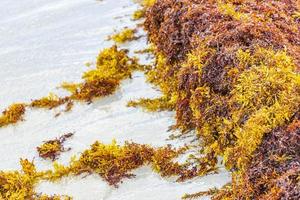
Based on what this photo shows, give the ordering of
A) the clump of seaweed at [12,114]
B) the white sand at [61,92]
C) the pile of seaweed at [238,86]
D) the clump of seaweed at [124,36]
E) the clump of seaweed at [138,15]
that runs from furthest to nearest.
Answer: the clump of seaweed at [138,15] < the clump of seaweed at [124,36] < the clump of seaweed at [12,114] < the white sand at [61,92] < the pile of seaweed at [238,86]

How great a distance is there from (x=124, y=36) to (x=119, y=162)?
10.1 ft

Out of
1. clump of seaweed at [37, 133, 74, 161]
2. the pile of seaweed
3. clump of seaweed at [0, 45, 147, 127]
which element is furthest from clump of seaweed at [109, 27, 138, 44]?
clump of seaweed at [37, 133, 74, 161]

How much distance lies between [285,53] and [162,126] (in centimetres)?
162

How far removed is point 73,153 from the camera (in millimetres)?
5125

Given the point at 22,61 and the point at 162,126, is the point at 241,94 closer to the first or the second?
the point at 162,126

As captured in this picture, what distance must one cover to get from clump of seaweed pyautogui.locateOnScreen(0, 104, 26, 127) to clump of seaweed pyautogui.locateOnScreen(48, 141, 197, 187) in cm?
123

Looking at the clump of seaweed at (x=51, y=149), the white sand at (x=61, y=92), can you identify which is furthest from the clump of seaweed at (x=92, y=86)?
the clump of seaweed at (x=51, y=149)

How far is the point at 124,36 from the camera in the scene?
743 centimetres

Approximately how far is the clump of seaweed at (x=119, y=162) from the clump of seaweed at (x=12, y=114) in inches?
48.3

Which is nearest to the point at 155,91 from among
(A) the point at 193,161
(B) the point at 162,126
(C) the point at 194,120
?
(B) the point at 162,126

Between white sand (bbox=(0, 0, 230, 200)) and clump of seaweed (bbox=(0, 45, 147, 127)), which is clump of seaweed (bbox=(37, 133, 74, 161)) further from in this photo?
clump of seaweed (bbox=(0, 45, 147, 127))

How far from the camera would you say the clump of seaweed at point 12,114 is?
19.1 ft

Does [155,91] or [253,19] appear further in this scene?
[155,91]

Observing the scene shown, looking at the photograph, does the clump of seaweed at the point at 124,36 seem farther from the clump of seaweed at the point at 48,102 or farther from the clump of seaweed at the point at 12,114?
the clump of seaweed at the point at 12,114
